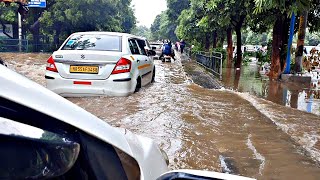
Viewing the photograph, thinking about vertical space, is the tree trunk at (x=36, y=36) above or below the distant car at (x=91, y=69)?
above

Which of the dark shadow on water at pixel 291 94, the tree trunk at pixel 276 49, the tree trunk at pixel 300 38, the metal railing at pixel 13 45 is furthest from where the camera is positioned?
the metal railing at pixel 13 45

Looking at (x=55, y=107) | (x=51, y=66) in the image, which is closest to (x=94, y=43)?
(x=51, y=66)

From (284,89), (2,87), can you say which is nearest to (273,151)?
(2,87)

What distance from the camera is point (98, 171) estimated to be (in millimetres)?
1160

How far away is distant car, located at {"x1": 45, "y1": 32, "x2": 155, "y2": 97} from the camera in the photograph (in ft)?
21.0

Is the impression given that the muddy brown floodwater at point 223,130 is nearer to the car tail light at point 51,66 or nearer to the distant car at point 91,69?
the distant car at point 91,69

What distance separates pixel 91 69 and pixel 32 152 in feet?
17.9

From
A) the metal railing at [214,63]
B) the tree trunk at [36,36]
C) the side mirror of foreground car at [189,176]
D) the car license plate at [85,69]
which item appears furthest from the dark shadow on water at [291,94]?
the tree trunk at [36,36]

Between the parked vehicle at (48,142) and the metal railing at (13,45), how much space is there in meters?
34.3

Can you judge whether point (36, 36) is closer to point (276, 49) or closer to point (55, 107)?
point (276, 49)

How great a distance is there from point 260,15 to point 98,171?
1253cm

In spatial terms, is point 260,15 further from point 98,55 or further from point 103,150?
point 103,150

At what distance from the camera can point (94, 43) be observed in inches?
274

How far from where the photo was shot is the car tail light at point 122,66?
257 inches
